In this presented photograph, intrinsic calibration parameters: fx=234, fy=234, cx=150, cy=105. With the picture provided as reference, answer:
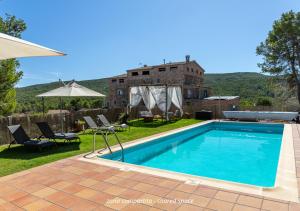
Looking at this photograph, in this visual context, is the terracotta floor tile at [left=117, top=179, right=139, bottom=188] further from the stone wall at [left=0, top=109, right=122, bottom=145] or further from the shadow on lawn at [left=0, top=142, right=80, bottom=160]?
the stone wall at [left=0, top=109, right=122, bottom=145]

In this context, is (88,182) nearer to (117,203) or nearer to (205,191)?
(117,203)

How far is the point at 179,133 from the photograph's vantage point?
12031mm

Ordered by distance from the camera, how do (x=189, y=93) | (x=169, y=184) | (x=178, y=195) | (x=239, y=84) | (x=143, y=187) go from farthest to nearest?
1. (x=239, y=84)
2. (x=189, y=93)
3. (x=169, y=184)
4. (x=143, y=187)
5. (x=178, y=195)

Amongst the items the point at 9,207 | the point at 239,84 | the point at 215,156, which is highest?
the point at 239,84

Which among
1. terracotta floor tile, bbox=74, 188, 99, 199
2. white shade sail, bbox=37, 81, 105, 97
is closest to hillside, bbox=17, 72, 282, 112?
white shade sail, bbox=37, 81, 105, 97

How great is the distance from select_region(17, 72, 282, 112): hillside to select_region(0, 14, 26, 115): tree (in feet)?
84.1

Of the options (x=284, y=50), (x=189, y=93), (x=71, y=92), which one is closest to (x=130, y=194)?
(x=71, y=92)

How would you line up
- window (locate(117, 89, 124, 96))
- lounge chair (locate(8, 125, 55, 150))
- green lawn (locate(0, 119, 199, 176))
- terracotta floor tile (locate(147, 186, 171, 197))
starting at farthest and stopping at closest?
window (locate(117, 89, 124, 96)) < lounge chair (locate(8, 125, 55, 150)) < green lawn (locate(0, 119, 199, 176)) < terracotta floor tile (locate(147, 186, 171, 197))

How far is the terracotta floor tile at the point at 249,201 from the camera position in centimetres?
348

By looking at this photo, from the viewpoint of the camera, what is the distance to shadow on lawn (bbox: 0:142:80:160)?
6.73 metres

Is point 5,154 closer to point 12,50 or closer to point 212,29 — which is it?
point 12,50

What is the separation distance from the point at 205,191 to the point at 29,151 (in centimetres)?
590

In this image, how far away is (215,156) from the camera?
346 inches

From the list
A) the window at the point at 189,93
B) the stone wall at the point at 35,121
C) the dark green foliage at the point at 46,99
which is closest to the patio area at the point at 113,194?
the stone wall at the point at 35,121
